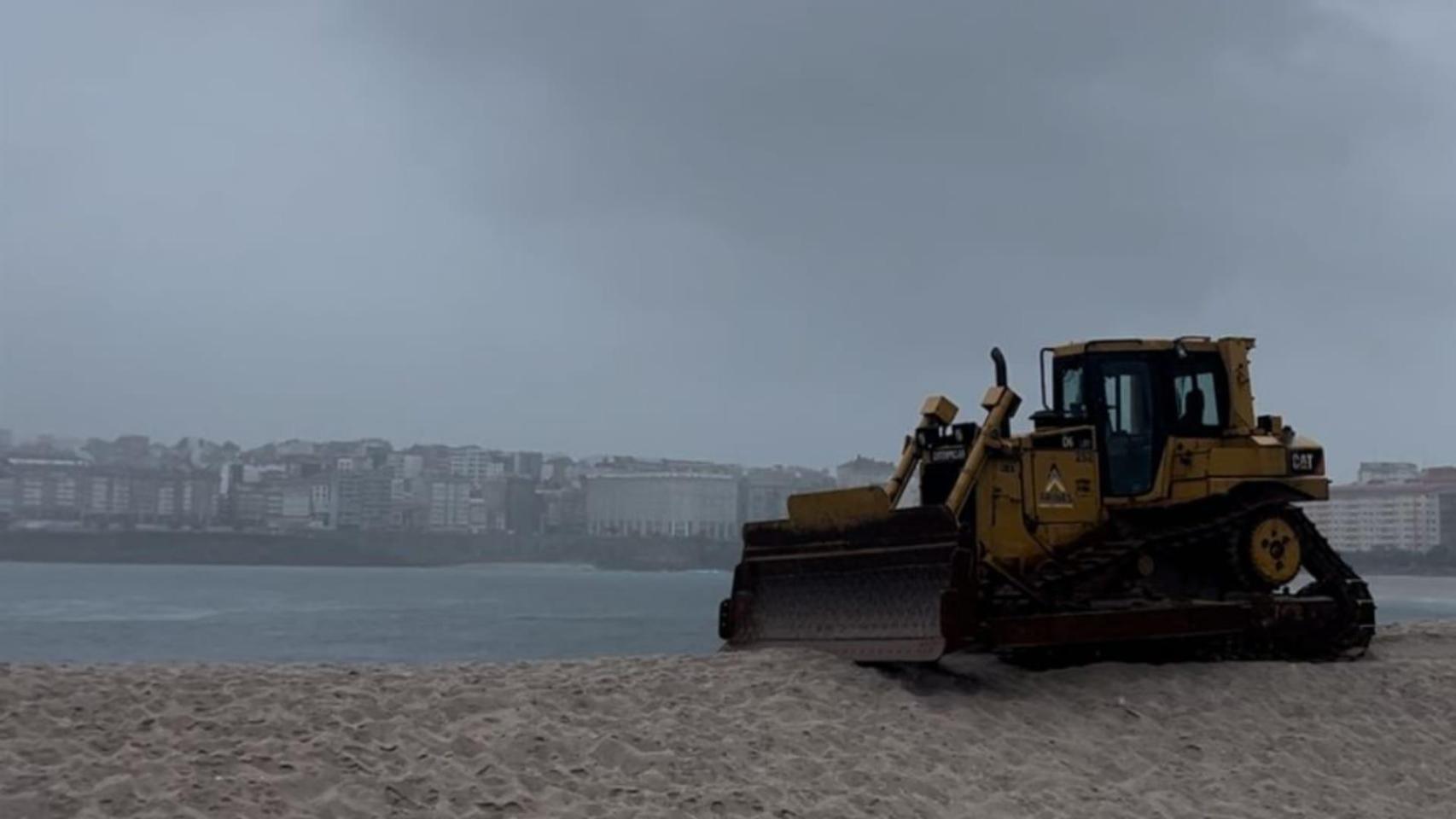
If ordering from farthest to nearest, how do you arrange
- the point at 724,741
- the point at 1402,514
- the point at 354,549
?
1. the point at 354,549
2. the point at 1402,514
3. the point at 724,741

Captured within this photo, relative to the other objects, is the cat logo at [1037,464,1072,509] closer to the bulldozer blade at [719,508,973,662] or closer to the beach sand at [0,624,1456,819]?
the beach sand at [0,624,1456,819]

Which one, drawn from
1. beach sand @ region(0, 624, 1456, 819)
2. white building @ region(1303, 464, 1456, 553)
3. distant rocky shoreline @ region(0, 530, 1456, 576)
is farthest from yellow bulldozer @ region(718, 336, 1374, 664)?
distant rocky shoreline @ region(0, 530, 1456, 576)

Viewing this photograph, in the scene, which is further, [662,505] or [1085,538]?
[662,505]

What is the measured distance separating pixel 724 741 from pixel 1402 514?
411ft

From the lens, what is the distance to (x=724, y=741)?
1008cm

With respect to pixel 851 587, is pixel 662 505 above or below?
above

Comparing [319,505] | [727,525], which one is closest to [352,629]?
[727,525]

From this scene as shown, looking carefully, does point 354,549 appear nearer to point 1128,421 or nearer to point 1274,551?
point 1128,421

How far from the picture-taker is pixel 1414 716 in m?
13.0

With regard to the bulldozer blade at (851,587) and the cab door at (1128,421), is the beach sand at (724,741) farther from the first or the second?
the cab door at (1128,421)

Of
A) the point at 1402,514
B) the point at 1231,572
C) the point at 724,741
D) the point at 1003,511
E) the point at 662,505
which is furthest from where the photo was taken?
the point at 662,505

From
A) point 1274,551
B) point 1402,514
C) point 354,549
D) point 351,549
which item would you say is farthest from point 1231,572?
point 354,549

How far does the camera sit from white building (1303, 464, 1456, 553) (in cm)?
12125

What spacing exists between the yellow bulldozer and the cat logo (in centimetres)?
3
